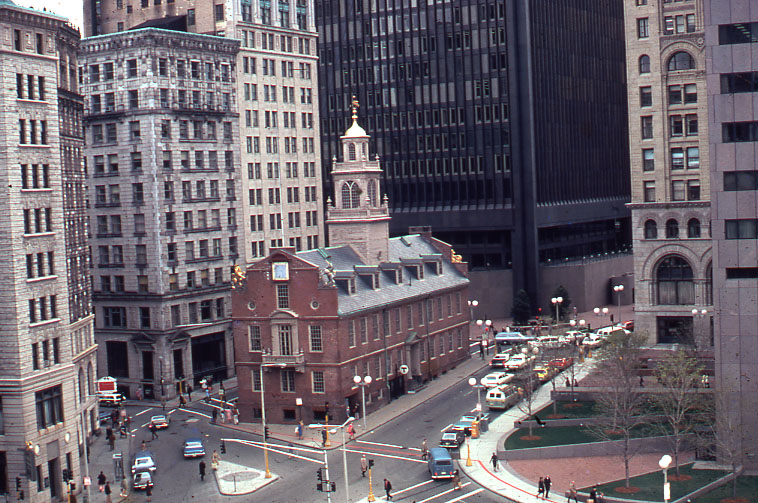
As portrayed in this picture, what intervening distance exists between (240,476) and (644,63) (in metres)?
57.9

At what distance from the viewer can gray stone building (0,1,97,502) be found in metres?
76.2

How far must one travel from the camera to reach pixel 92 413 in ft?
322

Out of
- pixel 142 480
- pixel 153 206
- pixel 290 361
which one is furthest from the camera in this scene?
pixel 153 206

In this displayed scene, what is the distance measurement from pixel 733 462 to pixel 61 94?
57.2m

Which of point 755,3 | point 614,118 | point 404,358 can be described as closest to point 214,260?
point 404,358

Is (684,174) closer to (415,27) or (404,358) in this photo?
(404,358)

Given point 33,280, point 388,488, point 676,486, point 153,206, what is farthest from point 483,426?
point 153,206

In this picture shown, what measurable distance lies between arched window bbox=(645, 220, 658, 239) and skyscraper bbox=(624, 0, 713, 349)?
0.10 meters

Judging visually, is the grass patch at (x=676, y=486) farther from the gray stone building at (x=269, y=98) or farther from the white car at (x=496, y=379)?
the gray stone building at (x=269, y=98)

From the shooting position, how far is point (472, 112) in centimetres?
15912

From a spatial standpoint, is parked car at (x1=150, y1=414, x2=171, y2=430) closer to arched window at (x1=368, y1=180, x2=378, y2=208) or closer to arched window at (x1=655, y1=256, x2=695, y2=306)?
arched window at (x1=368, y1=180, x2=378, y2=208)

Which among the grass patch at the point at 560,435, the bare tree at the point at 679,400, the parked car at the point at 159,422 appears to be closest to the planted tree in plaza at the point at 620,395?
the grass patch at the point at 560,435

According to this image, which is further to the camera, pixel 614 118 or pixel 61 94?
pixel 614 118

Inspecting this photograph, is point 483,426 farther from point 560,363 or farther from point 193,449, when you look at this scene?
point 193,449
